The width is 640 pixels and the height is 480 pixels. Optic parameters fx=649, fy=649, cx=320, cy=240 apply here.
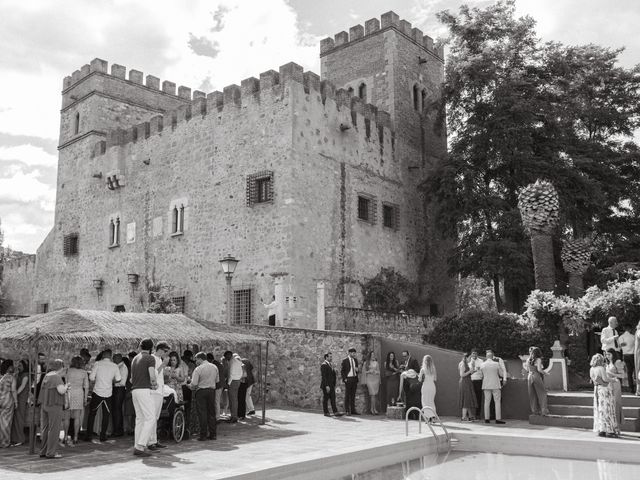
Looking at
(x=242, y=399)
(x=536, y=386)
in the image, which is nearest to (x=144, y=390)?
(x=242, y=399)

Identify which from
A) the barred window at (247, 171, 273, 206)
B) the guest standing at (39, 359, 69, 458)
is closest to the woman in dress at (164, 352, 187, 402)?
the guest standing at (39, 359, 69, 458)

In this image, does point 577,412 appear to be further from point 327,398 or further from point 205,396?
point 205,396

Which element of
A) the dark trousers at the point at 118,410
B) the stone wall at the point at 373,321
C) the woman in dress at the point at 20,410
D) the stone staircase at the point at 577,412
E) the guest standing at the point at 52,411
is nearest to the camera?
the guest standing at the point at 52,411

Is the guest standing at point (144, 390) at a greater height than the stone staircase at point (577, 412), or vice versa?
the guest standing at point (144, 390)

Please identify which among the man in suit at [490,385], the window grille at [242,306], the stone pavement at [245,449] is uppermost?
the window grille at [242,306]

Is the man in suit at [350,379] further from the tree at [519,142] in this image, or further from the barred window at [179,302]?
the barred window at [179,302]

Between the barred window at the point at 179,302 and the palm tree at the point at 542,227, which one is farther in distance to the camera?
the barred window at the point at 179,302

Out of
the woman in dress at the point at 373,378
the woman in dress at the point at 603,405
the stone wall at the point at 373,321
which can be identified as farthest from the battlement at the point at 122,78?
the woman in dress at the point at 603,405

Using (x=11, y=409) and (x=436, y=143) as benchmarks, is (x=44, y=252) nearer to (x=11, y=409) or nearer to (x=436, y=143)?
(x=436, y=143)

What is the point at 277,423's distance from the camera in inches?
514

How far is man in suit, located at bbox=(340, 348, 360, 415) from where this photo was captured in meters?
14.5

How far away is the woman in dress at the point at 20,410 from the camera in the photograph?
10.5 meters

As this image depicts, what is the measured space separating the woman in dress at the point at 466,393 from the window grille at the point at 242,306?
29.5ft

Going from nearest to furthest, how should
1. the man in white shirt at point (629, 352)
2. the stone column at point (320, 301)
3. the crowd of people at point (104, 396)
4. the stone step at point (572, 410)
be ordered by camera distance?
1. the crowd of people at point (104, 396)
2. the stone step at point (572, 410)
3. the man in white shirt at point (629, 352)
4. the stone column at point (320, 301)
